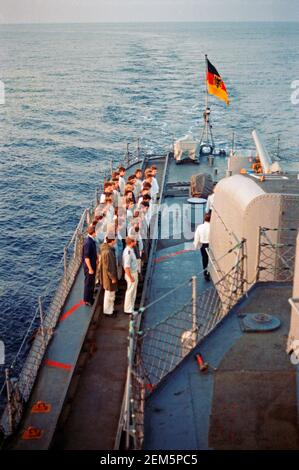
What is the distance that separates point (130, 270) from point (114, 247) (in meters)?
0.52

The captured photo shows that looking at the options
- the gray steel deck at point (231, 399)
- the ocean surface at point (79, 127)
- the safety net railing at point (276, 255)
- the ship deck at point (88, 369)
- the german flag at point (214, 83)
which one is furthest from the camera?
the ocean surface at point (79, 127)

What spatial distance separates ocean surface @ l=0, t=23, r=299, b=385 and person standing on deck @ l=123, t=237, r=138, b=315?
11.0ft

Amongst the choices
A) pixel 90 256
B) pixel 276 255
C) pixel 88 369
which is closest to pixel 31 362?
pixel 88 369

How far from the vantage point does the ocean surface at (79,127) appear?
24109mm

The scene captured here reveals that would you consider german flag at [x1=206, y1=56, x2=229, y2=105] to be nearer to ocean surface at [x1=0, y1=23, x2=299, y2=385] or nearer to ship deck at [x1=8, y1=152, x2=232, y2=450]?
ocean surface at [x1=0, y1=23, x2=299, y2=385]

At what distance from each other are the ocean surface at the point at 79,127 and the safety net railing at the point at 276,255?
6.12m

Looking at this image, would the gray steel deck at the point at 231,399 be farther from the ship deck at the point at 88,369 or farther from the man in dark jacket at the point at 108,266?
the man in dark jacket at the point at 108,266

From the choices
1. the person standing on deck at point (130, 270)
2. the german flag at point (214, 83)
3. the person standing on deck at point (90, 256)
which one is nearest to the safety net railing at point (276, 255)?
the person standing on deck at point (130, 270)

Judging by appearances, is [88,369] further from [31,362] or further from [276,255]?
[276,255]

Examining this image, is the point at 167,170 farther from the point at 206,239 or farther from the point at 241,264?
the point at 241,264

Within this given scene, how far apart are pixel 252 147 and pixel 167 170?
758 inches

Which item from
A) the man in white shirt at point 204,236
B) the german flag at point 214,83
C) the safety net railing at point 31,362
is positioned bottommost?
the safety net railing at point 31,362

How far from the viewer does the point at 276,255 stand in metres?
9.21

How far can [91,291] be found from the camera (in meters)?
11.7
